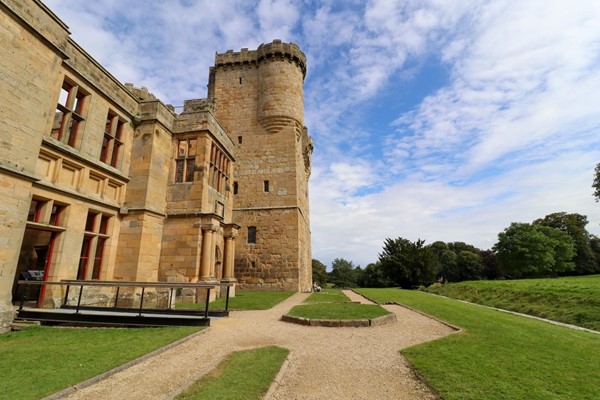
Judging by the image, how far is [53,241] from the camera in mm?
9203

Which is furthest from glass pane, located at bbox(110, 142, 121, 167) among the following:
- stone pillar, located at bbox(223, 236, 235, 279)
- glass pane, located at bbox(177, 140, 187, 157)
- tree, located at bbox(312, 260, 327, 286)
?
tree, located at bbox(312, 260, 327, 286)

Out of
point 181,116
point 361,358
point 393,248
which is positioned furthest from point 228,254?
point 393,248

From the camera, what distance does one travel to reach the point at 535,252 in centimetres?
4316

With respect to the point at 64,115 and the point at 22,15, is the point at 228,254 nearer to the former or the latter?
the point at 64,115

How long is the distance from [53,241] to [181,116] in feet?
25.3

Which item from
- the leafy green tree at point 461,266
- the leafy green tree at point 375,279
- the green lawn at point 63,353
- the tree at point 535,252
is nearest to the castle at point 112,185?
the green lawn at point 63,353

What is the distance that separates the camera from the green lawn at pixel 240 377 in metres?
3.65

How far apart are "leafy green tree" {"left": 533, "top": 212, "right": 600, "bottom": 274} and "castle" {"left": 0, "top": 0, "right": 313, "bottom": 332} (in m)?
53.6

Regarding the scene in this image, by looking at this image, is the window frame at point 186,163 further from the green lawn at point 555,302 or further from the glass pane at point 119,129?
the green lawn at point 555,302

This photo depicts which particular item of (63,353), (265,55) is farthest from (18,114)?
(265,55)

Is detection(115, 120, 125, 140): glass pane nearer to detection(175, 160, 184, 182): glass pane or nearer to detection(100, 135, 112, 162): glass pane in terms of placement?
detection(100, 135, 112, 162): glass pane

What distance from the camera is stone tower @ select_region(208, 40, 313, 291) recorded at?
69.1 ft

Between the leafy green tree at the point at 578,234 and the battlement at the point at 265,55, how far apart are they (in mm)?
54812

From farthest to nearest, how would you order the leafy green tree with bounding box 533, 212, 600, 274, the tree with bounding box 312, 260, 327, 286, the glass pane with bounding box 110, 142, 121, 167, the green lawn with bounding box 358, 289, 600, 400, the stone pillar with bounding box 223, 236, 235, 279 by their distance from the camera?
the tree with bounding box 312, 260, 327, 286, the leafy green tree with bounding box 533, 212, 600, 274, the stone pillar with bounding box 223, 236, 235, 279, the glass pane with bounding box 110, 142, 121, 167, the green lawn with bounding box 358, 289, 600, 400
